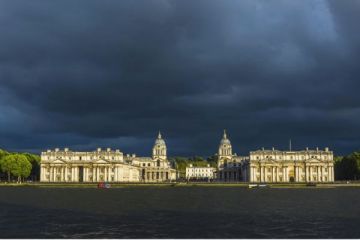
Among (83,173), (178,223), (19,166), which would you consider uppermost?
(19,166)

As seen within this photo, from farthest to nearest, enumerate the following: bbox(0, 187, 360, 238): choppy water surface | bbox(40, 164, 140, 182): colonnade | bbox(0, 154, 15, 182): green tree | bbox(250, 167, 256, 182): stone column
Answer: bbox(40, 164, 140, 182): colonnade, bbox(250, 167, 256, 182): stone column, bbox(0, 154, 15, 182): green tree, bbox(0, 187, 360, 238): choppy water surface

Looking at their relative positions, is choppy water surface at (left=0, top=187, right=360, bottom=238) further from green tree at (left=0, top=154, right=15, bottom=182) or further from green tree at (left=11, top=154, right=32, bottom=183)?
green tree at (left=11, top=154, right=32, bottom=183)

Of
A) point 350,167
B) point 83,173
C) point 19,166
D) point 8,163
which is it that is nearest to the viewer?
point 8,163

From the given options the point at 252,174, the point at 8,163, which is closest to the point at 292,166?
the point at 252,174

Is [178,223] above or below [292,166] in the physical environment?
below

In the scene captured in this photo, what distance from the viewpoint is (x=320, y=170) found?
612ft

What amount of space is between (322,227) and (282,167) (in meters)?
152

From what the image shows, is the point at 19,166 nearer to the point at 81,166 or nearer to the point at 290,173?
the point at 81,166

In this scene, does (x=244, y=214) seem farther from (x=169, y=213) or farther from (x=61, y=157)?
(x=61, y=157)

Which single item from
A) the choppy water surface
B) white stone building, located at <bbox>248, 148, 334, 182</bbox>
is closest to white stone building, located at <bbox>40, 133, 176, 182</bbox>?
white stone building, located at <bbox>248, 148, 334, 182</bbox>

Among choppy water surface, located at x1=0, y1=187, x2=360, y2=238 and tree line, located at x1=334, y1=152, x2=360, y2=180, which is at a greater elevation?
tree line, located at x1=334, y1=152, x2=360, y2=180

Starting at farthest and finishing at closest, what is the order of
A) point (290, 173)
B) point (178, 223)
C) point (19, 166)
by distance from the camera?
point (290, 173), point (19, 166), point (178, 223)

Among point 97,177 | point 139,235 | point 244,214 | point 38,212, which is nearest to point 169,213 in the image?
point 244,214

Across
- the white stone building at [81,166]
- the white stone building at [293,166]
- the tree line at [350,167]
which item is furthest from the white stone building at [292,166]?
the white stone building at [81,166]
